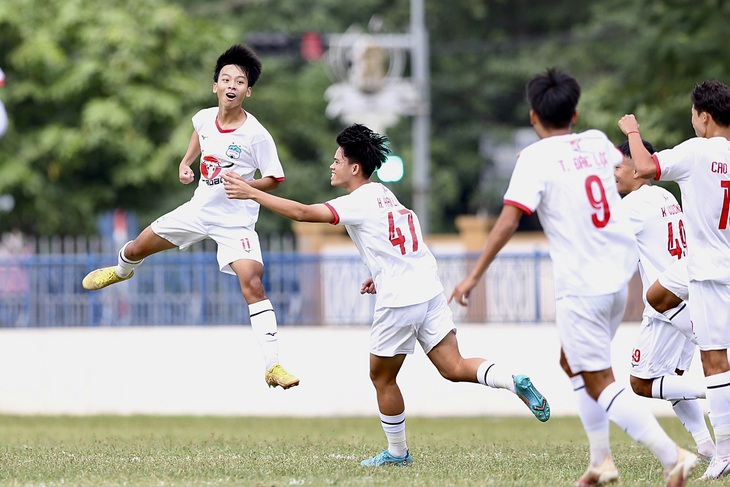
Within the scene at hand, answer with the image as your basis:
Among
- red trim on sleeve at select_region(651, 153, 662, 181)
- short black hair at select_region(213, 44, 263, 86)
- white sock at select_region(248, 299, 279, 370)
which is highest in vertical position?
short black hair at select_region(213, 44, 263, 86)

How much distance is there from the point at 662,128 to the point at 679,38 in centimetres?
128

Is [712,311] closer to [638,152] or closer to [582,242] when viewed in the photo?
[638,152]

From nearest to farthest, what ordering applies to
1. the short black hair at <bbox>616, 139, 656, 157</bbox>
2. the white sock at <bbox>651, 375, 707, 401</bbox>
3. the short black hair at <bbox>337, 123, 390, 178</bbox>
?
1. the short black hair at <bbox>337, 123, 390, 178</bbox>
2. the short black hair at <bbox>616, 139, 656, 157</bbox>
3. the white sock at <bbox>651, 375, 707, 401</bbox>

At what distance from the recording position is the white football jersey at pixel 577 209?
264 inches

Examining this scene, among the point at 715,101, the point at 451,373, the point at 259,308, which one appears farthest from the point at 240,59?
the point at 715,101

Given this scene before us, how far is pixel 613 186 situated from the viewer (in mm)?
6820

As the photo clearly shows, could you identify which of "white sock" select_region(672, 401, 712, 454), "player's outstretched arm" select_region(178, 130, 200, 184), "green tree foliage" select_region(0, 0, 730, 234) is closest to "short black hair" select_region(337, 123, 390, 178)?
"player's outstretched arm" select_region(178, 130, 200, 184)

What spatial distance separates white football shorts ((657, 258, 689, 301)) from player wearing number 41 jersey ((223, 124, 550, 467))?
1.12m

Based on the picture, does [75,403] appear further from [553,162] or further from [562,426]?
[553,162]

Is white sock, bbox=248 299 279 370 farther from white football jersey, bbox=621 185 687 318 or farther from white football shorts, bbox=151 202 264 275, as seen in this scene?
white football jersey, bbox=621 185 687 318

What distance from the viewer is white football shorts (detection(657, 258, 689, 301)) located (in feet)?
27.0

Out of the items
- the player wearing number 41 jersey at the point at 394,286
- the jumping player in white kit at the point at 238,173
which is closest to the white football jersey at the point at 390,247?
the player wearing number 41 jersey at the point at 394,286

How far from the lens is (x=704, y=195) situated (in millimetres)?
7781

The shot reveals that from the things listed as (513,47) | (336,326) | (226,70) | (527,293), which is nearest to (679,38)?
(527,293)
